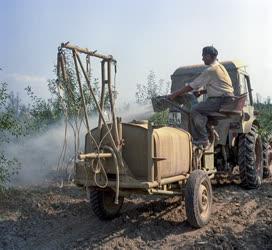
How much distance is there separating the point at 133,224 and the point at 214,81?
248 cm

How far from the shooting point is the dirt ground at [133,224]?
673 cm

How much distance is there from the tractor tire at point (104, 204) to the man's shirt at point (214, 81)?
6.86 feet

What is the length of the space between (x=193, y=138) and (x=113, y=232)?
2.04 meters

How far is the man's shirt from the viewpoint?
25.8 ft

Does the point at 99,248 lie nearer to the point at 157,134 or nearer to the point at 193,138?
the point at 157,134

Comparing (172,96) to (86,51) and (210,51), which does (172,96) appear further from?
(86,51)

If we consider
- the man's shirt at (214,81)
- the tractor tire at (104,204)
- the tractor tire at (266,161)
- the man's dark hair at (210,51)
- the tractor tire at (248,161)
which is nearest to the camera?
the tractor tire at (104,204)

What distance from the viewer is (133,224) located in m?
7.50

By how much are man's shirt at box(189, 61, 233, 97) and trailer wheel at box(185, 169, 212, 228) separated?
137 cm

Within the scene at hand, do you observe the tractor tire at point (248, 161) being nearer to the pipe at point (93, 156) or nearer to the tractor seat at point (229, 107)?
the tractor seat at point (229, 107)

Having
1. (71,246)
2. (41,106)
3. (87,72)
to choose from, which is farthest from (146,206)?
(41,106)

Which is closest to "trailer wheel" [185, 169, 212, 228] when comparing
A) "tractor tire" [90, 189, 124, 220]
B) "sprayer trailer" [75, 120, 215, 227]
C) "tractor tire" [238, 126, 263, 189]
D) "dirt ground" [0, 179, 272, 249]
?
"sprayer trailer" [75, 120, 215, 227]

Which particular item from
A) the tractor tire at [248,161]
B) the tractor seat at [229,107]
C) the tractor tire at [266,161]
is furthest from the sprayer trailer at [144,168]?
the tractor tire at [266,161]

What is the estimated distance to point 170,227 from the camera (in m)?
7.29
